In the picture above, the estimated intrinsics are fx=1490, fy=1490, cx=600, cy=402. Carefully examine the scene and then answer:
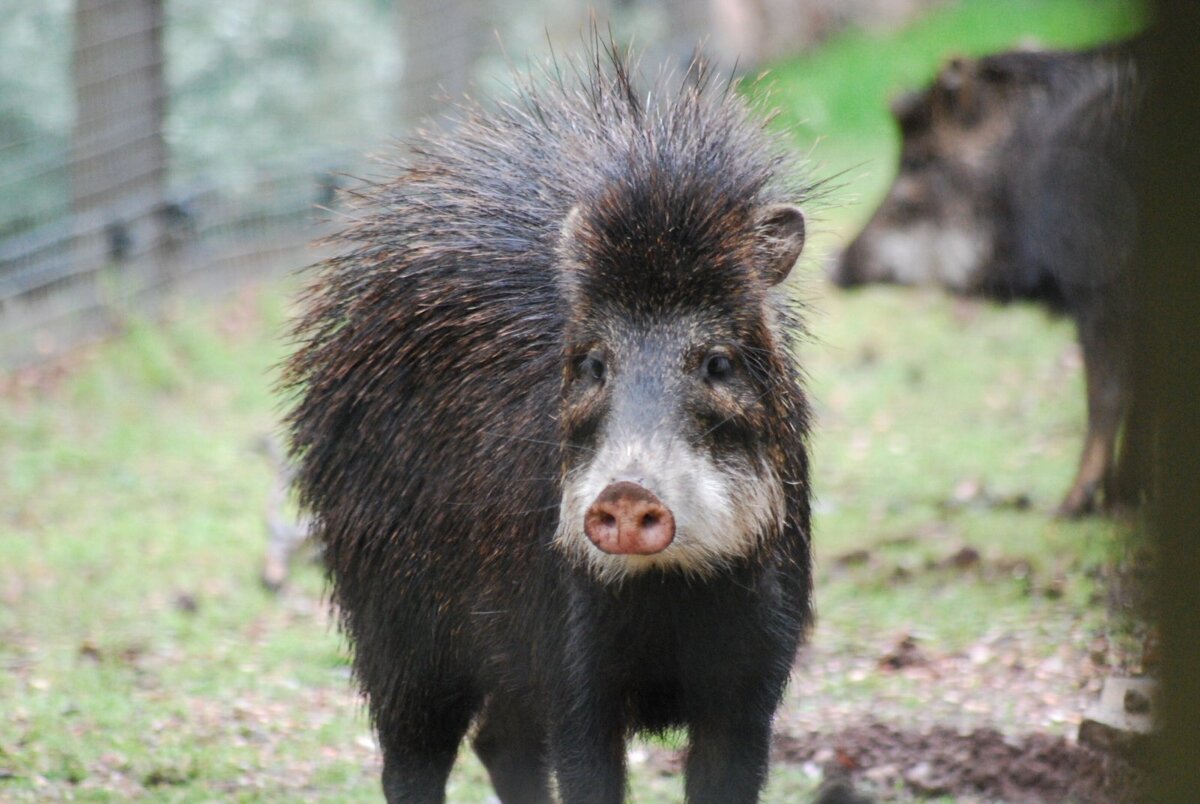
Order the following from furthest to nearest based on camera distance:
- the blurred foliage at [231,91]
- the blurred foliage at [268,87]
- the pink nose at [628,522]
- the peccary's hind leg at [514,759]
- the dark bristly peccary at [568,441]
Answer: the blurred foliage at [268,87] < the blurred foliage at [231,91] < the peccary's hind leg at [514,759] < the dark bristly peccary at [568,441] < the pink nose at [628,522]

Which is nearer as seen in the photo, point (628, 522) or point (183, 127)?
point (628, 522)

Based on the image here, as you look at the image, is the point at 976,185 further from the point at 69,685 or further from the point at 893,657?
the point at 69,685

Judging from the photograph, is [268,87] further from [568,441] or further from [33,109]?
[568,441]

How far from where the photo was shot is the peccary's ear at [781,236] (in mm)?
3311

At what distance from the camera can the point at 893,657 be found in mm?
5367

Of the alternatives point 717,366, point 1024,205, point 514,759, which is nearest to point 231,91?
point 1024,205

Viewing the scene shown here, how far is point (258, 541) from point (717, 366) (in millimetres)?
4302

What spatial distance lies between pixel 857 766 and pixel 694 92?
2049 millimetres

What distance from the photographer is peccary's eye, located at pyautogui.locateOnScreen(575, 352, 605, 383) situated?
3111 mm

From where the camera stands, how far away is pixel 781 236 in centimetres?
335

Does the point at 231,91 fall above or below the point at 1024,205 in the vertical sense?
above

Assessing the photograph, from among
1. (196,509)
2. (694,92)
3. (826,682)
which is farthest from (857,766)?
(196,509)

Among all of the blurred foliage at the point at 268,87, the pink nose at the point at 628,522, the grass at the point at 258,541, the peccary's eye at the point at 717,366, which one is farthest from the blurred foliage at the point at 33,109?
the pink nose at the point at 628,522

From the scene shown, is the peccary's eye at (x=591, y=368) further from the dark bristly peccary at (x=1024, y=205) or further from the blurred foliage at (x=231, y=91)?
the blurred foliage at (x=231, y=91)
